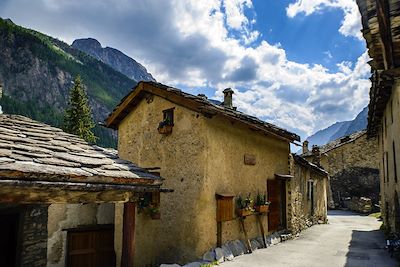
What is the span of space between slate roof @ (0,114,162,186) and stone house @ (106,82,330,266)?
306 centimetres

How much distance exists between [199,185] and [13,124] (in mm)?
5008

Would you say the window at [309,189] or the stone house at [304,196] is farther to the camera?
the window at [309,189]

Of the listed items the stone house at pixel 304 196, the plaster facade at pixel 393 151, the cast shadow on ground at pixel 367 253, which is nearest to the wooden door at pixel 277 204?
the stone house at pixel 304 196

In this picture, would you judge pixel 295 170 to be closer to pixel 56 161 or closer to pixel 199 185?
pixel 199 185

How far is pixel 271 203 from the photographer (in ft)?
40.7

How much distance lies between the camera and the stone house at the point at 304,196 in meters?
13.8

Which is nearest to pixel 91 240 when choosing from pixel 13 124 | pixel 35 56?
pixel 13 124

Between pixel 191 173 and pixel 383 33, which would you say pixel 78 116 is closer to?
pixel 191 173

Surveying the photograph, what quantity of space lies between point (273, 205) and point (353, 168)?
81.7ft

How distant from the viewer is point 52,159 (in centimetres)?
532

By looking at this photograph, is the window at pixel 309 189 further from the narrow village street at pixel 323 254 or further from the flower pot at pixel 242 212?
the flower pot at pixel 242 212

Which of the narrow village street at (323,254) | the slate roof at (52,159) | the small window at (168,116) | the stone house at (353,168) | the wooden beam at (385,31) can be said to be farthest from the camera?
the stone house at (353,168)

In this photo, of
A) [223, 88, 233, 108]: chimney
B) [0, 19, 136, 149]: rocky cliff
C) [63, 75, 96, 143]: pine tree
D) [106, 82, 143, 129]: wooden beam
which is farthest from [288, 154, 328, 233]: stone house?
[0, 19, 136, 149]: rocky cliff

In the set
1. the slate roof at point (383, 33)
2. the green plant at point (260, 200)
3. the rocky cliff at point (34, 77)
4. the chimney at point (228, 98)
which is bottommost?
the green plant at point (260, 200)
